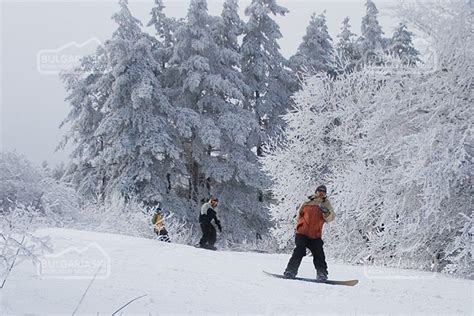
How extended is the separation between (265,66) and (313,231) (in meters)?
24.8

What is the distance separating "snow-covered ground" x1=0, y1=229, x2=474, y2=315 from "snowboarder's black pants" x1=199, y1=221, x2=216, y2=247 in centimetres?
607

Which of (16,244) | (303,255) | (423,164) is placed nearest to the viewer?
(16,244)

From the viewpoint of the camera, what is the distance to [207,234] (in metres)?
17.8

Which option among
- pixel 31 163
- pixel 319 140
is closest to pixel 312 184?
pixel 319 140

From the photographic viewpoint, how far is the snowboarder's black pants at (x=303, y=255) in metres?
9.90

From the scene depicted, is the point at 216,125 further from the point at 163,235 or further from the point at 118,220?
the point at 163,235

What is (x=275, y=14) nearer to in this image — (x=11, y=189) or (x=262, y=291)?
(x=11, y=189)

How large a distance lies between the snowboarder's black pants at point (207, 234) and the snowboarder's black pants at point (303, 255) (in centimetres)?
792

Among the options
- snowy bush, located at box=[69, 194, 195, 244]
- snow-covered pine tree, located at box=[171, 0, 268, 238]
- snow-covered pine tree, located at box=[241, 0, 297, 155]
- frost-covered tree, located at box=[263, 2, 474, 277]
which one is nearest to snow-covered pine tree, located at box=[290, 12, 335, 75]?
snow-covered pine tree, located at box=[241, 0, 297, 155]

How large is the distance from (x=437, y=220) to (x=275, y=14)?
77.1ft

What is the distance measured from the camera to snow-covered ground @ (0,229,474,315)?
22.1 ft

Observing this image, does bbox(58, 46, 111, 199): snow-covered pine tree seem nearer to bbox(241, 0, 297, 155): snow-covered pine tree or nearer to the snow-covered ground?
bbox(241, 0, 297, 155): snow-covered pine tree

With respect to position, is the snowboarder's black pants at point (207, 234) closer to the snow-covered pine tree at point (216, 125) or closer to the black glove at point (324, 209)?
the black glove at point (324, 209)

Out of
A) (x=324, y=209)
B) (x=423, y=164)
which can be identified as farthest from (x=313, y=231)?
(x=423, y=164)
